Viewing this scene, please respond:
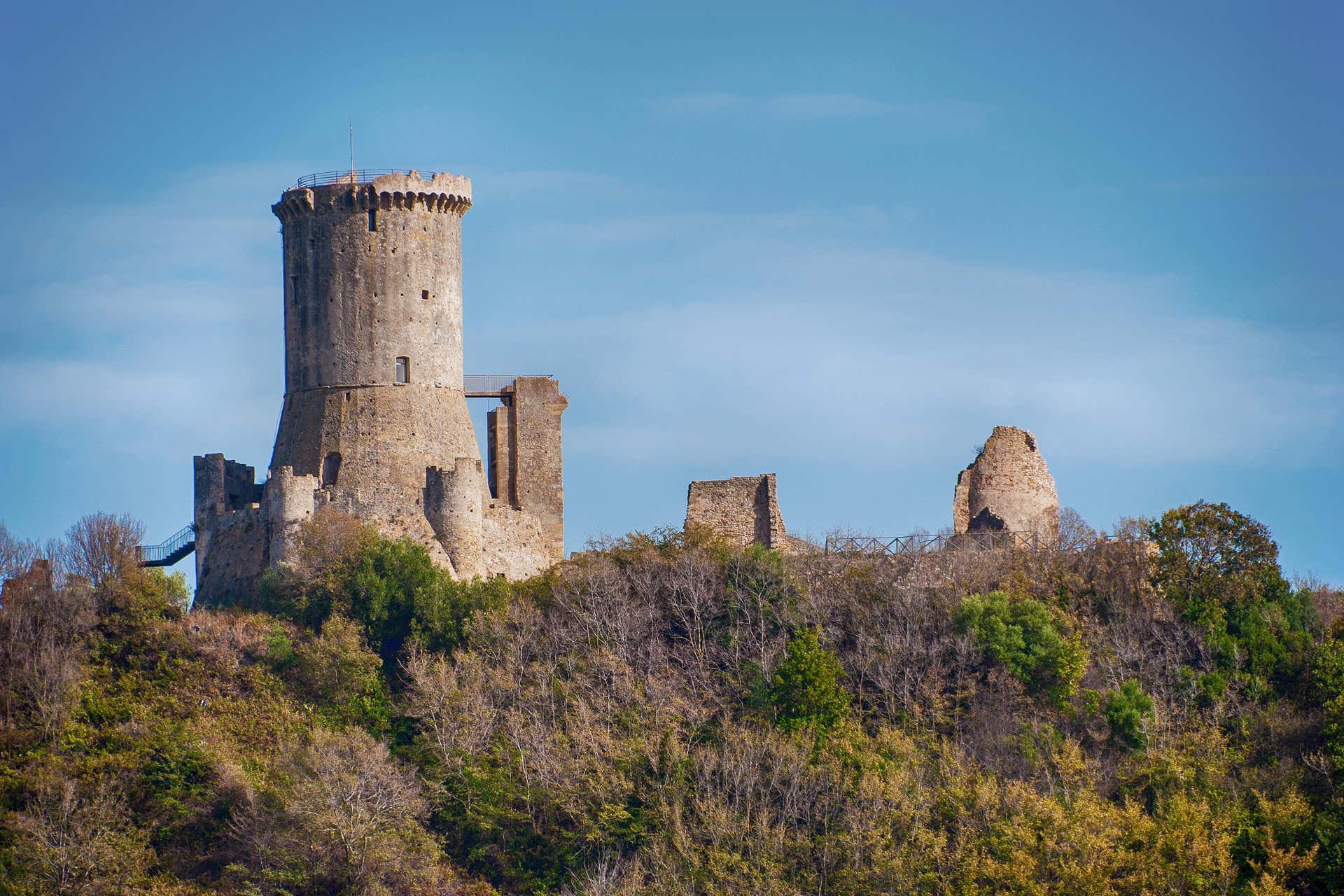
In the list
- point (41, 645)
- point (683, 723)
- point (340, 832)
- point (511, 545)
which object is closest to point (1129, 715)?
point (683, 723)

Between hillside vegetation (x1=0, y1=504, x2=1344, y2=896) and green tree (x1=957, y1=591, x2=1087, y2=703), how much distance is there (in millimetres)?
82

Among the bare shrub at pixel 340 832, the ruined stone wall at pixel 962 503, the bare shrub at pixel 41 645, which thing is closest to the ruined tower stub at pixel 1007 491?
the ruined stone wall at pixel 962 503

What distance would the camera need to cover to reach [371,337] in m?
62.9

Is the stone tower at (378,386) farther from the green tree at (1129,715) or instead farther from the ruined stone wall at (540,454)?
the green tree at (1129,715)

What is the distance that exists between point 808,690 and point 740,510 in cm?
745

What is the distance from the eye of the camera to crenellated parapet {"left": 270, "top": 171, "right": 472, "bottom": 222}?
208 ft

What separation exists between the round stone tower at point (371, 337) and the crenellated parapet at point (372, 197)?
0.9 inches

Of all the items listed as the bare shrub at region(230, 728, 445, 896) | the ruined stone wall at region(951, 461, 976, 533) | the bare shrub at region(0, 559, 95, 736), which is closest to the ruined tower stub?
the ruined stone wall at region(951, 461, 976, 533)

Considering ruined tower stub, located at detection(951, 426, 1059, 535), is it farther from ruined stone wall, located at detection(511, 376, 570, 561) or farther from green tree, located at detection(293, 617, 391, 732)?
green tree, located at detection(293, 617, 391, 732)

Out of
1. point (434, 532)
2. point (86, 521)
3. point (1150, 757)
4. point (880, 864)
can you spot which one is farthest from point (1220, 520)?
point (86, 521)

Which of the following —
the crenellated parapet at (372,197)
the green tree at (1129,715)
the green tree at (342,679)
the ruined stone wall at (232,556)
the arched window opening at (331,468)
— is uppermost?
the crenellated parapet at (372,197)

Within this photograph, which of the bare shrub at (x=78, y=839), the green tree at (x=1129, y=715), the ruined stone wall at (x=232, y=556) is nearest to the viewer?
the bare shrub at (x=78, y=839)

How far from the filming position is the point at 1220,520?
193 ft

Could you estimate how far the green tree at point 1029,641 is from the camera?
55.3m
